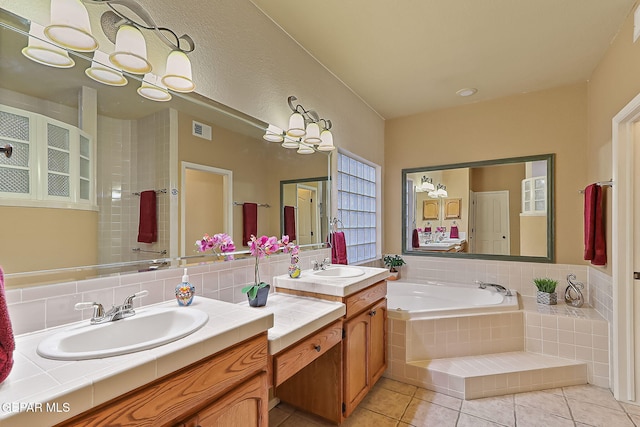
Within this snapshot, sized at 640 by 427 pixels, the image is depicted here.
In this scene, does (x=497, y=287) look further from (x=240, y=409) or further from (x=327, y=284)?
(x=240, y=409)

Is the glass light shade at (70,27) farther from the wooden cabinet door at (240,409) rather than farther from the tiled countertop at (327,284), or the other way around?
the tiled countertop at (327,284)

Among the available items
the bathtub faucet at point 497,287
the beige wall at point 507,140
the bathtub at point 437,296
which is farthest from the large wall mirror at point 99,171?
the bathtub faucet at point 497,287

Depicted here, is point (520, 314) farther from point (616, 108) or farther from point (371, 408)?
point (616, 108)

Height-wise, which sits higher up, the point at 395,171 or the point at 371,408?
the point at 395,171

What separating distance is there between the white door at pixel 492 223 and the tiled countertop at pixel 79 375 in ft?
10.4

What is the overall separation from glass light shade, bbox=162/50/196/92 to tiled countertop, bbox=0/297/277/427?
1.08 meters

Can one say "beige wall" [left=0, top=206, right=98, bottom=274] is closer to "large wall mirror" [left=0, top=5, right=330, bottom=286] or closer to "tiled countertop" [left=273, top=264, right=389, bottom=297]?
"large wall mirror" [left=0, top=5, right=330, bottom=286]

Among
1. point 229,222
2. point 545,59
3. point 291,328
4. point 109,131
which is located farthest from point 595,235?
point 109,131

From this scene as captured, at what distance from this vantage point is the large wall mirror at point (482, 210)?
312 cm

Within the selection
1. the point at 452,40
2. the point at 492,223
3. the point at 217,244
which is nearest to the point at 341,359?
the point at 217,244

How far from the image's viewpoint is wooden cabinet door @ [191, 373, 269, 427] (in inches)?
37.2

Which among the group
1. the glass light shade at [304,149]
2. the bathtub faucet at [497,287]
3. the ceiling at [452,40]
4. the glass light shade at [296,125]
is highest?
the ceiling at [452,40]

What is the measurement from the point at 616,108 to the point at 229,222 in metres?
2.82

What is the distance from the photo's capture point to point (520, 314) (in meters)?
2.59
